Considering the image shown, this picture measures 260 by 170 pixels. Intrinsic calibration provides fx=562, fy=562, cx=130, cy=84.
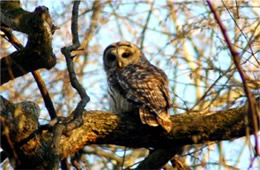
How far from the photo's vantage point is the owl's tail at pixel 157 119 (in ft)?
13.2

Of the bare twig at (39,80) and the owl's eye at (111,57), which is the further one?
the owl's eye at (111,57)

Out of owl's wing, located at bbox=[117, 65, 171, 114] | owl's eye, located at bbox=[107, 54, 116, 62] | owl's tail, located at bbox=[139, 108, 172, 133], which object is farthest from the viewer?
owl's eye, located at bbox=[107, 54, 116, 62]

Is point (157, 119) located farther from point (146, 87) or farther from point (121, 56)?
point (121, 56)

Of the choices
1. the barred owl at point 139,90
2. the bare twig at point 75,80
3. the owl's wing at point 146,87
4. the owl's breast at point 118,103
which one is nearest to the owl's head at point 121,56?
the barred owl at point 139,90

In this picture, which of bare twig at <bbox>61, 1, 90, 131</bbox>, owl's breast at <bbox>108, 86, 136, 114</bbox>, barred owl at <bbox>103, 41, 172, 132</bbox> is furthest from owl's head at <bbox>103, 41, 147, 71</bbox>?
bare twig at <bbox>61, 1, 90, 131</bbox>

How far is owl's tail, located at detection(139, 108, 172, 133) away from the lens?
4.04m

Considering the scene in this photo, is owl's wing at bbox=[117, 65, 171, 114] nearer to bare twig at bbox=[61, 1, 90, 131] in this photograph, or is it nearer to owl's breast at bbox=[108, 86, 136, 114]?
owl's breast at bbox=[108, 86, 136, 114]

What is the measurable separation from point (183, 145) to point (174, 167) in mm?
512

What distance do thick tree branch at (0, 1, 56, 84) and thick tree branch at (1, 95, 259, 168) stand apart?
0.39 m

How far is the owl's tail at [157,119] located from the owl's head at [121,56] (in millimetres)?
1866

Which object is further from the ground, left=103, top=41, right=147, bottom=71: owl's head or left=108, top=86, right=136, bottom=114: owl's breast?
left=103, top=41, right=147, bottom=71: owl's head

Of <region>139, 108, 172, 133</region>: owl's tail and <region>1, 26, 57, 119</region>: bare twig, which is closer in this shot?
<region>139, 108, 172, 133</region>: owl's tail

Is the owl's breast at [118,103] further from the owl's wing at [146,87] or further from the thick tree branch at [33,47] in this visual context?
the thick tree branch at [33,47]

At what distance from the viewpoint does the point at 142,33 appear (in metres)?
9.54
